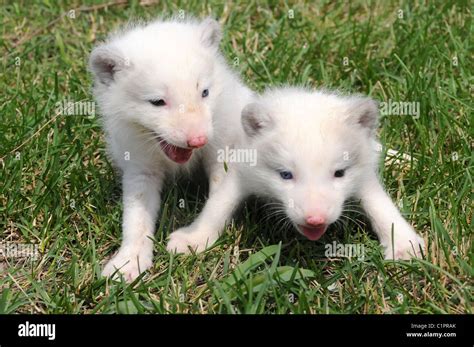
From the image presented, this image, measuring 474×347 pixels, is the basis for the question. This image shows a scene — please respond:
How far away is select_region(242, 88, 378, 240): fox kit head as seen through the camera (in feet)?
13.9

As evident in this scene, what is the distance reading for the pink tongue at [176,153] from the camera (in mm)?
4852

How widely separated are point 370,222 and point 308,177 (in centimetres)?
74

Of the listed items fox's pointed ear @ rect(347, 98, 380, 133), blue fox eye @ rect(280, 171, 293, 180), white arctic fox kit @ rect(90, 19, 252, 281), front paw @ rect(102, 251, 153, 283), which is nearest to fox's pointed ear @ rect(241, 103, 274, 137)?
white arctic fox kit @ rect(90, 19, 252, 281)

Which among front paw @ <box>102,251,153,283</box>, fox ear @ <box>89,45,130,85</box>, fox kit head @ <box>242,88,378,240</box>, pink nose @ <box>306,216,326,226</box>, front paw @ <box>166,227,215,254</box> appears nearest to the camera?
pink nose @ <box>306,216,326,226</box>

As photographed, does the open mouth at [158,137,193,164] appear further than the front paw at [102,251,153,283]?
Result: Yes

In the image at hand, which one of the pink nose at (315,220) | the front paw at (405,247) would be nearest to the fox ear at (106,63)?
the pink nose at (315,220)

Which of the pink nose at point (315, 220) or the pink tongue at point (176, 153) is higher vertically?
the pink nose at point (315, 220)

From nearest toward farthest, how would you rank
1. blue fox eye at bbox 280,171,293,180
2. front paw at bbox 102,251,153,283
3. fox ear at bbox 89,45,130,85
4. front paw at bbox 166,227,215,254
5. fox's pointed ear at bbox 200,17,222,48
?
blue fox eye at bbox 280,171,293,180 → front paw at bbox 102,251,153,283 → front paw at bbox 166,227,215,254 → fox ear at bbox 89,45,130,85 → fox's pointed ear at bbox 200,17,222,48

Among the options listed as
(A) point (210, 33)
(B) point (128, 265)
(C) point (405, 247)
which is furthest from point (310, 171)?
(A) point (210, 33)

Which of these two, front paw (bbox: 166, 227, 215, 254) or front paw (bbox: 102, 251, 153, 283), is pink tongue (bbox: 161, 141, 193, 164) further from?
front paw (bbox: 102, 251, 153, 283)

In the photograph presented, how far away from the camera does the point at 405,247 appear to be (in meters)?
4.51

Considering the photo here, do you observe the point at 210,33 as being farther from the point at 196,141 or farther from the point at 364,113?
the point at 364,113

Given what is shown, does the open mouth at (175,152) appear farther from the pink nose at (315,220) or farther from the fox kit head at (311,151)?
the pink nose at (315,220)
